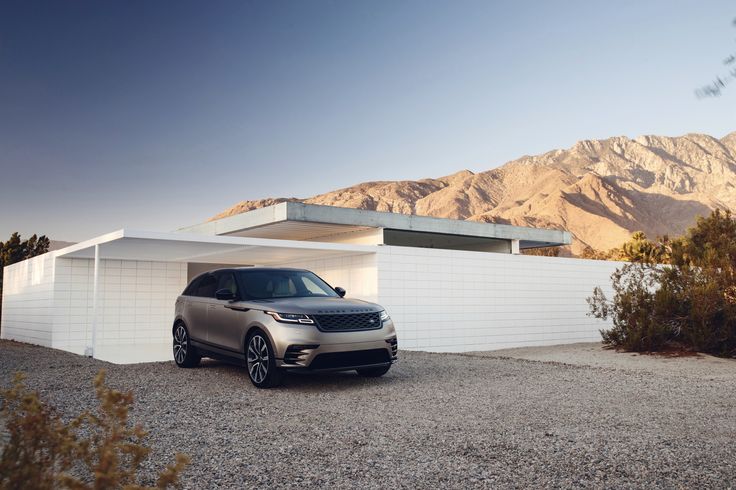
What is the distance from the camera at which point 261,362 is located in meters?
7.88

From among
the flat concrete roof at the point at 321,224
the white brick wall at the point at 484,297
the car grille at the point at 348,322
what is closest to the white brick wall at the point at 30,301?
the flat concrete roof at the point at 321,224

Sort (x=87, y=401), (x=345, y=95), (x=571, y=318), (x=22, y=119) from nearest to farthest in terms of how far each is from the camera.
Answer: (x=87, y=401) < (x=571, y=318) < (x=22, y=119) < (x=345, y=95)

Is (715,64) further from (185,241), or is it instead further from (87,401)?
(185,241)

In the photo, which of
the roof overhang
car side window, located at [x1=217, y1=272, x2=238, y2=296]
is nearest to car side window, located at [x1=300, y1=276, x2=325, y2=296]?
car side window, located at [x1=217, y1=272, x2=238, y2=296]

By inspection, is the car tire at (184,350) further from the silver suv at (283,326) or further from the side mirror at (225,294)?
the side mirror at (225,294)

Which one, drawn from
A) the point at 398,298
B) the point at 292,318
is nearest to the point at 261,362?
the point at 292,318

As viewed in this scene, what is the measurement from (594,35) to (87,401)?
21.0ft

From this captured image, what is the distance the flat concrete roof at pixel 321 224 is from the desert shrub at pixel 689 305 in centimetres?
677

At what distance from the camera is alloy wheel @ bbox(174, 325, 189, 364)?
32.1 ft

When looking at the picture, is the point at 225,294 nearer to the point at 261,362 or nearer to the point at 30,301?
the point at 261,362

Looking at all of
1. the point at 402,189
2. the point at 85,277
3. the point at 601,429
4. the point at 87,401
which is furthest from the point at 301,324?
the point at 402,189

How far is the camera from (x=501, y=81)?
1146 inches

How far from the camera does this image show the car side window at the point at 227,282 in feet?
29.2

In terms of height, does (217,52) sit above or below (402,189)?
below
